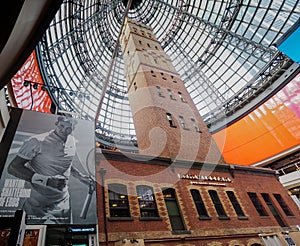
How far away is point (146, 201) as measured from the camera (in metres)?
12.2

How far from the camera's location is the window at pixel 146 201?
38.5 ft

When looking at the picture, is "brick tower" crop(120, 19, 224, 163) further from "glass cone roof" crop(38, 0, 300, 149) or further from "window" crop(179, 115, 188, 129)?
"glass cone roof" crop(38, 0, 300, 149)

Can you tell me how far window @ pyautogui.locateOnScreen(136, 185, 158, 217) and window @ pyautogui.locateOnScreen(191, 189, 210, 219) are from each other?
3.23 m

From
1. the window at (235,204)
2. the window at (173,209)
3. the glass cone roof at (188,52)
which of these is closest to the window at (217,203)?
the window at (235,204)

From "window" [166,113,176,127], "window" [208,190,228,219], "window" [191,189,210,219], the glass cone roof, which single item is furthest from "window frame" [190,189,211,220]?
the glass cone roof

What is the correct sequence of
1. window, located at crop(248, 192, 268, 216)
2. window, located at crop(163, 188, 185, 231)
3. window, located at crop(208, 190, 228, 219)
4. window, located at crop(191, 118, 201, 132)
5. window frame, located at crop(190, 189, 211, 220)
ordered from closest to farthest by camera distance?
window, located at crop(163, 188, 185, 231), window frame, located at crop(190, 189, 211, 220), window, located at crop(208, 190, 228, 219), window, located at crop(248, 192, 268, 216), window, located at crop(191, 118, 201, 132)

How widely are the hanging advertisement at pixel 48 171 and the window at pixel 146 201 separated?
2.89 m

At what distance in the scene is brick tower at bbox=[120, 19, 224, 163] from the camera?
17.7 meters

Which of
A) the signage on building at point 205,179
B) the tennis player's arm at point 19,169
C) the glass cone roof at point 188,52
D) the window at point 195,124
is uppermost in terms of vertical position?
the glass cone roof at point 188,52

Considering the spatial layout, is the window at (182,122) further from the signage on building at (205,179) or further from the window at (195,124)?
the signage on building at (205,179)

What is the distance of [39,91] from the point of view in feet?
57.7

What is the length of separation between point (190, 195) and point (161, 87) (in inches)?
518

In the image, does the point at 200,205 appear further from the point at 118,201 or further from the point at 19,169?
the point at 19,169

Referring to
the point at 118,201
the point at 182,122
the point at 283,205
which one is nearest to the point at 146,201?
the point at 118,201
